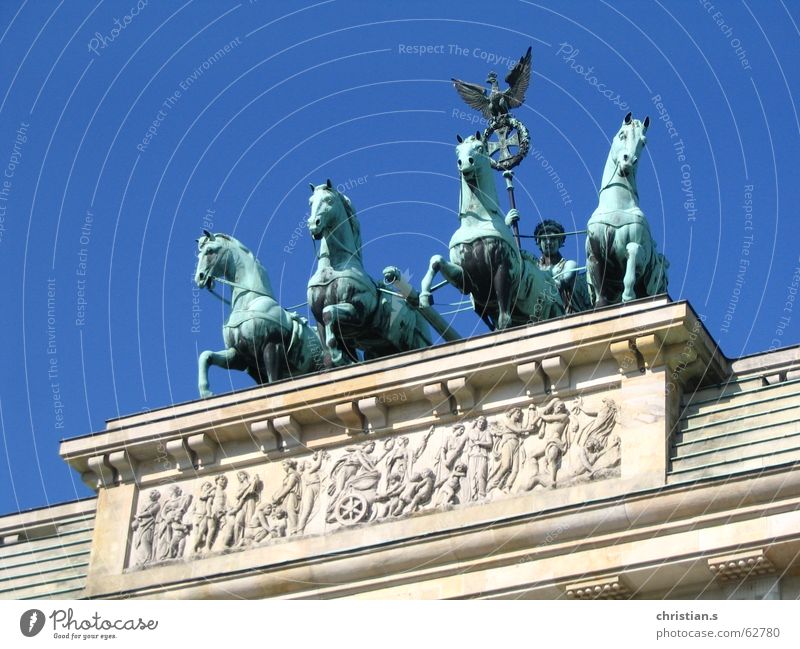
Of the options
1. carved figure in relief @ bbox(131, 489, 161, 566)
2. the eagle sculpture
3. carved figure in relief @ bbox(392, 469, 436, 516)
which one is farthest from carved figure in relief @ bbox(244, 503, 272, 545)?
the eagle sculpture

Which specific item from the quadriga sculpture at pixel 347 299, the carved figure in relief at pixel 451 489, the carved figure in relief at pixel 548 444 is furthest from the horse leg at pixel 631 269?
the quadriga sculpture at pixel 347 299

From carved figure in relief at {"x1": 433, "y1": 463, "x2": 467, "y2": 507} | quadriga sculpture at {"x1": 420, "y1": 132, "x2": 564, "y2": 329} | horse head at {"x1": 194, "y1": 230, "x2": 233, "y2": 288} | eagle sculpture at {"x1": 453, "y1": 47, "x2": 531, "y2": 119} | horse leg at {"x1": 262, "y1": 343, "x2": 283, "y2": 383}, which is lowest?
carved figure in relief at {"x1": 433, "y1": 463, "x2": 467, "y2": 507}

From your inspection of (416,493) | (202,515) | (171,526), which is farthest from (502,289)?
(171,526)

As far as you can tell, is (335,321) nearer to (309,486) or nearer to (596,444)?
(309,486)

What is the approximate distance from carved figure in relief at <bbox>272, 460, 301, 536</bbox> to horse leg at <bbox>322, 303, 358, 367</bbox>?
6.47 feet

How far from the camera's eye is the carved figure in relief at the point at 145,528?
3288 cm

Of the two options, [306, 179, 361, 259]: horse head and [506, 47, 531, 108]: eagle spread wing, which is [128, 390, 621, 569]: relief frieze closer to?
[306, 179, 361, 259]: horse head

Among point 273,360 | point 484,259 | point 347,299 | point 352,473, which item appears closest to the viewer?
point 352,473

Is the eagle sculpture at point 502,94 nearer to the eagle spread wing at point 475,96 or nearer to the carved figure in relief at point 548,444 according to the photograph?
the eagle spread wing at point 475,96

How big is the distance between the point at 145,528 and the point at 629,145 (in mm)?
8677

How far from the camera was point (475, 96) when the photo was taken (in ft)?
127

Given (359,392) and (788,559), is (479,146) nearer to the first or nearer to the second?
(359,392)

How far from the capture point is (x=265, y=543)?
3183 cm

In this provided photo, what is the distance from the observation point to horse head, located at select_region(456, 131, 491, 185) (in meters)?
33.2
